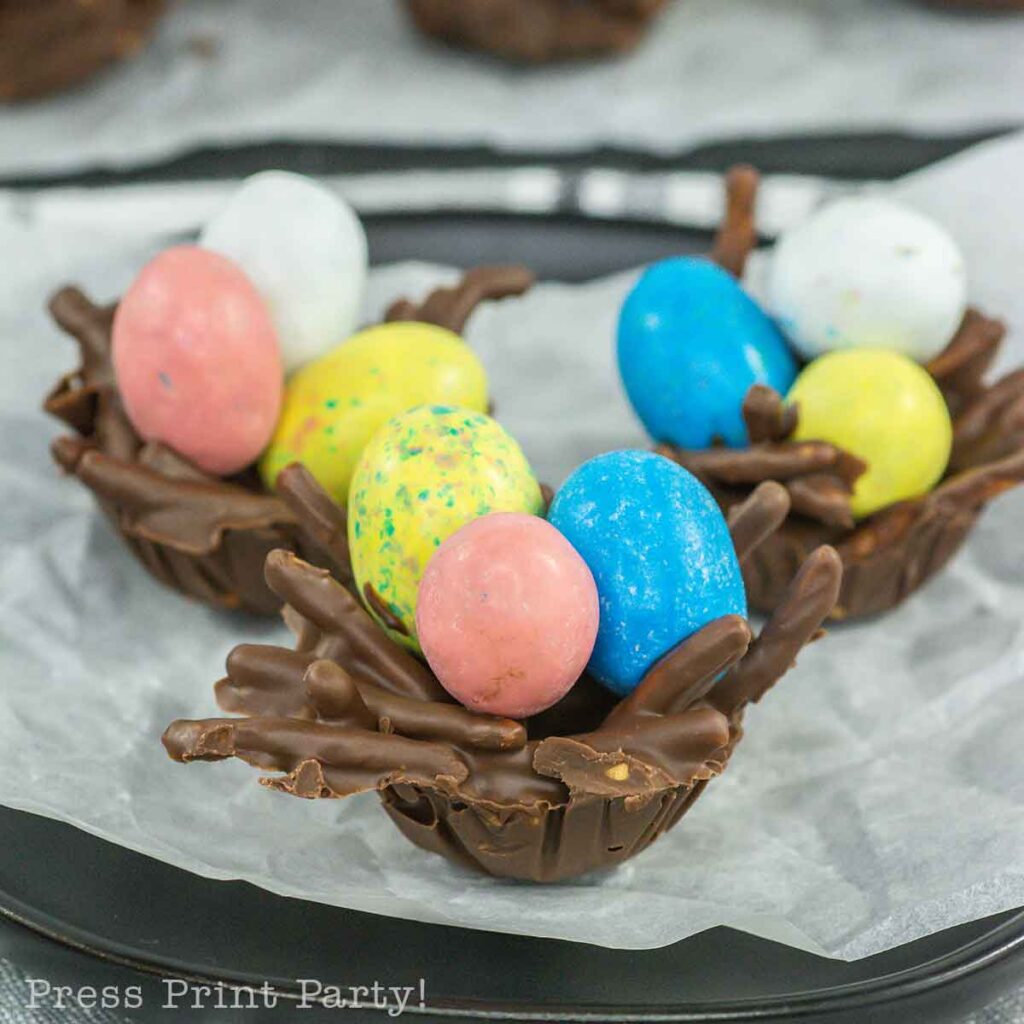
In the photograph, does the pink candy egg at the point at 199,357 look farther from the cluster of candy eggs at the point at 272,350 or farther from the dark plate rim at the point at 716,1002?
the dark plate rim at the point at 716,1002

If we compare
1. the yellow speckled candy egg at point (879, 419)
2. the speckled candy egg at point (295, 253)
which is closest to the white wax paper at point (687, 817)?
the yellow speckled candy egg at point (879, 419)

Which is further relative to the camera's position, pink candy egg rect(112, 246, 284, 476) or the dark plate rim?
pink candy egg rect(112, 246, 284, 476)

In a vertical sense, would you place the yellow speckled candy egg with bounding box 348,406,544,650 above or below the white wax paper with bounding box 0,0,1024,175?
above

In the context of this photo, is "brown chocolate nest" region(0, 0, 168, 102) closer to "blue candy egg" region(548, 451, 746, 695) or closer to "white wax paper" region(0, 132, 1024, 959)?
"white wax paper" region(0, 132, 1024, 959)

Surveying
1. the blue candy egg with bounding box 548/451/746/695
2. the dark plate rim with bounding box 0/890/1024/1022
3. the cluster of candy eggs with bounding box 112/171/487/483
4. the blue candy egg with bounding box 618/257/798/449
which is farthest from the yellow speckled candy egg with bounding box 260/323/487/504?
the dark plate rim with bounding box 0/890/1024/1022

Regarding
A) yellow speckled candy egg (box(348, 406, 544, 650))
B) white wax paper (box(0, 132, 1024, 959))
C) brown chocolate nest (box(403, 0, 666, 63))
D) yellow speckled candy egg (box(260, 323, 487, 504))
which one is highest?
yellow speckled candy egg (box(348, 406, 544, 650))

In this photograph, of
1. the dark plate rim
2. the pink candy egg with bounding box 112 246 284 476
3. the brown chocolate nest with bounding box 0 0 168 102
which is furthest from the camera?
the brown chocolate nest with bounding box 0 0 168 102

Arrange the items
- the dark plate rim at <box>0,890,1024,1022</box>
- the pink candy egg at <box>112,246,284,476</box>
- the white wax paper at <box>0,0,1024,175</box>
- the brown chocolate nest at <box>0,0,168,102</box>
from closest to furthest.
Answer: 1. the dark plate rim at <box>0,890,1024,1022</box>
2. the pink candy egg at <box>112,246,284,476</box>
3. the brown chocolate nest at <box>0,0,168,102</box>
4. the white wax paper at <box>0,0,1024,175</box>
